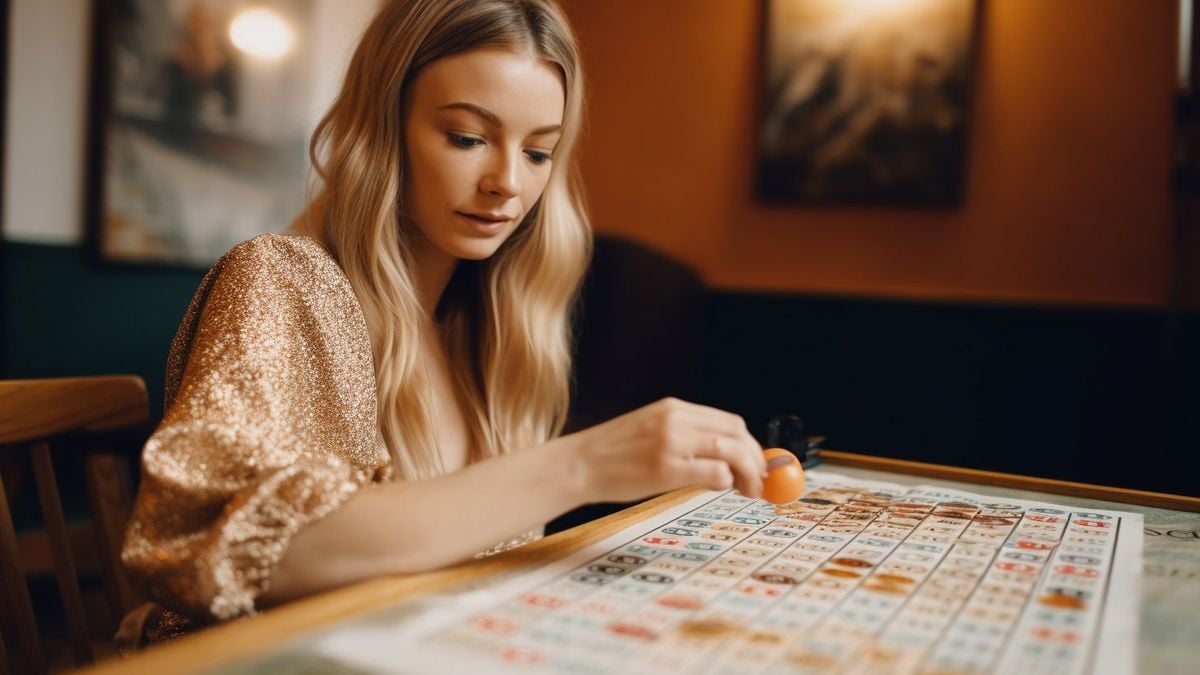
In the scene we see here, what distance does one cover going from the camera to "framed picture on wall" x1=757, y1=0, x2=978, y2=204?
3.01m

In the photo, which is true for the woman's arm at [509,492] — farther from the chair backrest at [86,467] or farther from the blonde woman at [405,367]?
the chair backrest at [86,467]

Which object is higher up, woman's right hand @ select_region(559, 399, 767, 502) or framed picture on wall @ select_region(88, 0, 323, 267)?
framed picture on wall @ select_region(88, 0, 323, 267)

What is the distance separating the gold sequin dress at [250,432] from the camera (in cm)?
81

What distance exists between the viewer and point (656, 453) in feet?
2.95

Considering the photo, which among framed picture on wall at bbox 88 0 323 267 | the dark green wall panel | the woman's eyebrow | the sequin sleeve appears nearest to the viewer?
the sequin sleeve

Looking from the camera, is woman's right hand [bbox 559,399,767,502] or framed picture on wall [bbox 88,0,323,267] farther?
framed picture on wall [bbox 88,0,323,267]

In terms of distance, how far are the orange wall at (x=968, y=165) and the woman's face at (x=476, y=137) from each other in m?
2.10

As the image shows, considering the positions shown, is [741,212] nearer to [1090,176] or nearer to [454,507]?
[1090,176]

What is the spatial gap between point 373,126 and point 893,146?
221cm

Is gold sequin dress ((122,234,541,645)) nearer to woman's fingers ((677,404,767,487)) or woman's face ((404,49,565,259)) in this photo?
woman's face ((404,49,565,259))

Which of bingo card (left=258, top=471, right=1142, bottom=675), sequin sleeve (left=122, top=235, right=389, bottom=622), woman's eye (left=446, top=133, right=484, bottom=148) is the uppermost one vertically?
woman's eye (left=446, top=133, right=484, bottom=148)

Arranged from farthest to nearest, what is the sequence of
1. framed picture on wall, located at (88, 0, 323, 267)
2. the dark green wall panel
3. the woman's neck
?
framed picture on wall, located at (88, 0, 323, 267), the dark green wall panel, the woman's neck

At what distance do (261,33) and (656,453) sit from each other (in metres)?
3.30

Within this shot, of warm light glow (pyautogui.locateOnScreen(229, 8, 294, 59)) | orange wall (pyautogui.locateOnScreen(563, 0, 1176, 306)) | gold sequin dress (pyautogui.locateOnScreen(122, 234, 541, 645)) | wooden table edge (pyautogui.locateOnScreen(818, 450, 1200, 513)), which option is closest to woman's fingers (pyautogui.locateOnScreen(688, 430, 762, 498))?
gold sequin dress (pyautogui.locateOnScreen(122, 234, 541, 645))
